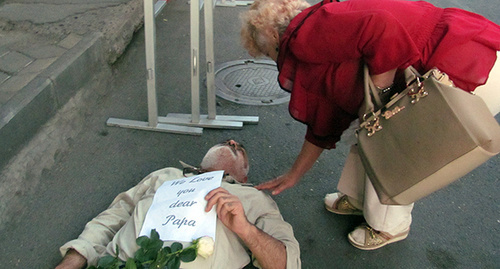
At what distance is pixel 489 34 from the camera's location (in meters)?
1.68

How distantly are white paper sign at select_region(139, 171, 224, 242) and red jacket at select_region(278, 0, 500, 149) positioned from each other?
601 mm

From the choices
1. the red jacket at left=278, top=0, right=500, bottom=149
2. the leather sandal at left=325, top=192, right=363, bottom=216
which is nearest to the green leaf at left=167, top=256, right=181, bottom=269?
the red jacket at left=278, top=0, right=500, bottom=149

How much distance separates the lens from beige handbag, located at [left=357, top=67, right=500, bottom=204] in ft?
4.73

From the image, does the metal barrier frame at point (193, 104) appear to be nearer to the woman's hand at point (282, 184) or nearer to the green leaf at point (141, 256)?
the woman's hand at point (282, 184)

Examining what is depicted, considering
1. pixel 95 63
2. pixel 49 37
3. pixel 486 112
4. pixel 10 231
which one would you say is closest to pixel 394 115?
pixel 486 112

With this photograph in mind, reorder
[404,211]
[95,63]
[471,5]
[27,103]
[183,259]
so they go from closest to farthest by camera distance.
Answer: [183,259] → [404,211] → [27,103] → [95,63] → [471,5]

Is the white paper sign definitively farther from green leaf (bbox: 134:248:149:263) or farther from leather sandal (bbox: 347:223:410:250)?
leather sandal (bbox: 347:223:410:250)

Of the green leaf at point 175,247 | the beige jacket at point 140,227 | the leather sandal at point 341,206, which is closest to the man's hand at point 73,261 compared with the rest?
the beige jacket at point 140,227

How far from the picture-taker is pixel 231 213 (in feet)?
5.74

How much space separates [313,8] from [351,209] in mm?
1276

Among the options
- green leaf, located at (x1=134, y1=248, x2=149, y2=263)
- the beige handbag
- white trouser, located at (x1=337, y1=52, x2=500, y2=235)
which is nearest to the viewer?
the beige handbag

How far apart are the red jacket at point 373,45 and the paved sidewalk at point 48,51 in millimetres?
1848

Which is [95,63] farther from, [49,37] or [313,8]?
[313,8]

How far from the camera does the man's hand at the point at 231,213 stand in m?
1.73
